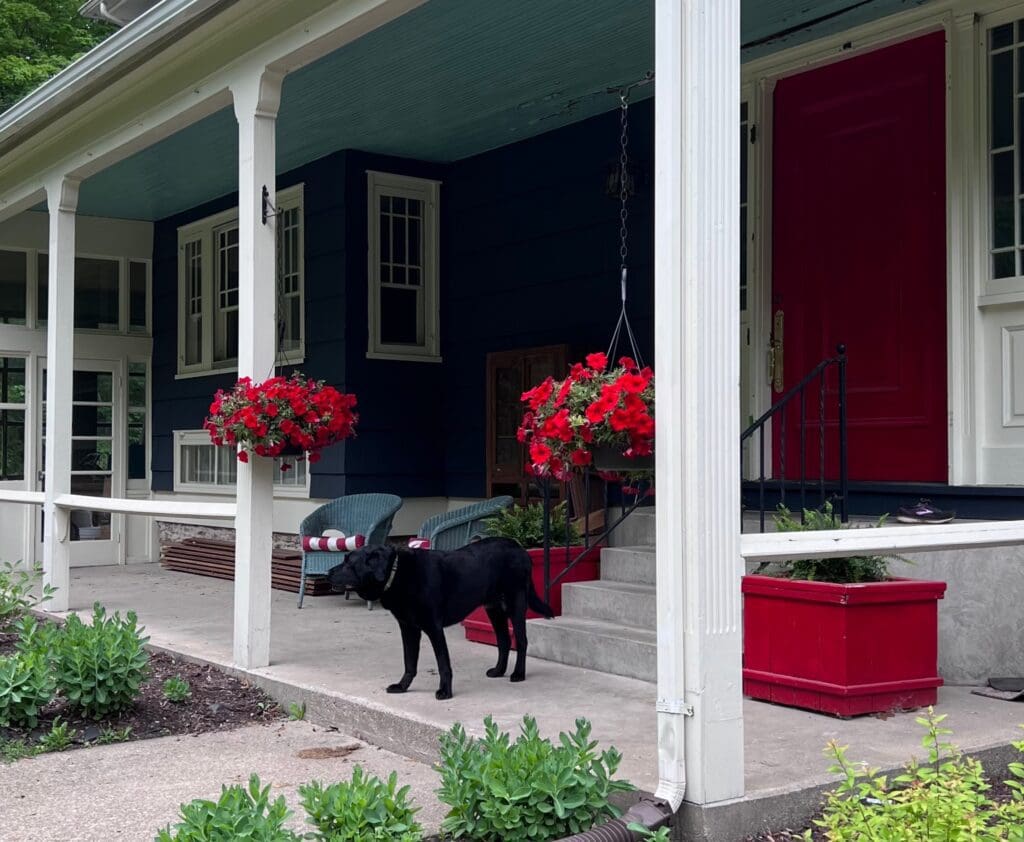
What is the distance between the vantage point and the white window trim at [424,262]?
9.07 meters

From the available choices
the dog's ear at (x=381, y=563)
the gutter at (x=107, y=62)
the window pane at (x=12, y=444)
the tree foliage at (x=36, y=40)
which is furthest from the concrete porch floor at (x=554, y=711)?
the tree foliage at (x=36, y=40)

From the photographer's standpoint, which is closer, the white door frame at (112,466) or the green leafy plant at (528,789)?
the green leafy plant at (528,789)

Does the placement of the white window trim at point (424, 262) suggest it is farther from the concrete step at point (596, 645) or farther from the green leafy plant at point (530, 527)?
the concrete step at point (596, 645)

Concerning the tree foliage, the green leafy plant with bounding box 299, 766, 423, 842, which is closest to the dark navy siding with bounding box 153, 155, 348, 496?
the green leafy plant with bounding box 299, 766, 423, 842

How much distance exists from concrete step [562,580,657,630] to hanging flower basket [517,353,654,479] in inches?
65.1

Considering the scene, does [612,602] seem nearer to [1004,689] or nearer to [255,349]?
[1004,689]

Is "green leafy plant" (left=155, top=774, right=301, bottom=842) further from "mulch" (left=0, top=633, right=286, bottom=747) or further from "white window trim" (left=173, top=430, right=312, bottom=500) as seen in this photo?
"white window trim" (left=173, top=430, right=312, bottom=500)

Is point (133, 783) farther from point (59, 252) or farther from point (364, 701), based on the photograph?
point (59, 252)

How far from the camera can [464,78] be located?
23.9 ft

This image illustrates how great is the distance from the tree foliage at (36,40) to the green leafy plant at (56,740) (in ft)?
40.4

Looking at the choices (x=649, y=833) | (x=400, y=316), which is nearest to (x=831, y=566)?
(x=649, y=833)

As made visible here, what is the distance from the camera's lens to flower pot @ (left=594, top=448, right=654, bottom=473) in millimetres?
4145

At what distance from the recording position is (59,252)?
26.3ft

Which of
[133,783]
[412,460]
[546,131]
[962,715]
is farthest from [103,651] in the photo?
[546,131]
